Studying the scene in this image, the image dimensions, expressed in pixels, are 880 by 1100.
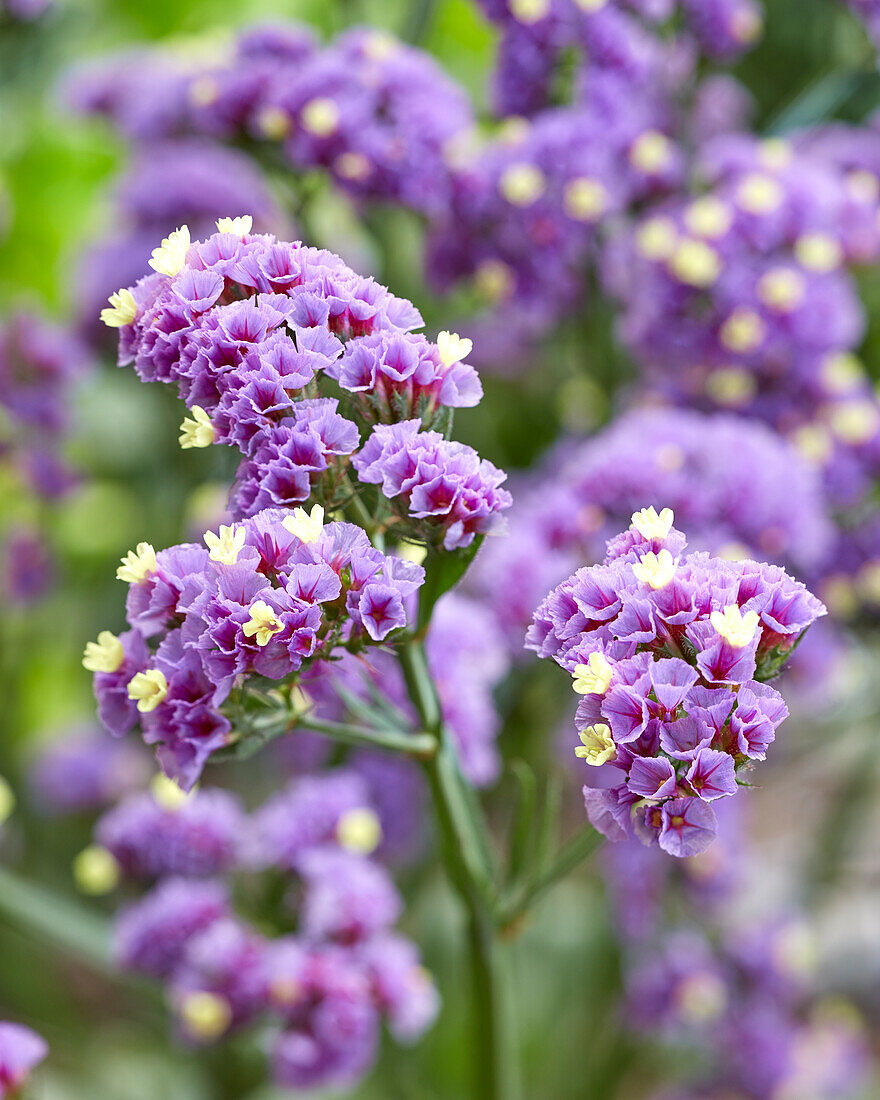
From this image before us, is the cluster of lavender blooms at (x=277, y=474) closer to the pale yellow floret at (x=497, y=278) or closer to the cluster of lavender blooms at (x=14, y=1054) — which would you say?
the cluster of lavender blooms at (x=14, y=1054)

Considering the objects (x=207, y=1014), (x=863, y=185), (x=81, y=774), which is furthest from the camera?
(x=81, y=774)

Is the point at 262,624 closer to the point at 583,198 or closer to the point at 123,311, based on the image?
the point at 123,311

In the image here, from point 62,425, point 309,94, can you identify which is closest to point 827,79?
point 309,94

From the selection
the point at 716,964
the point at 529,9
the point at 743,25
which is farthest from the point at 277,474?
the point at 716,964

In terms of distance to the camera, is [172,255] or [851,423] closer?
[172,255]

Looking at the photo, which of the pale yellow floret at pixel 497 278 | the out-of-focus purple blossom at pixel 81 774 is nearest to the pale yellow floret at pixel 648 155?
the pale yellow floret at pixel 497 278

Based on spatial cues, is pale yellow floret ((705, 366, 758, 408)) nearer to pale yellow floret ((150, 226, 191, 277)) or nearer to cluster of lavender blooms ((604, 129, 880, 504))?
cluster of lavender blooms ((604, 129, 880, 504))

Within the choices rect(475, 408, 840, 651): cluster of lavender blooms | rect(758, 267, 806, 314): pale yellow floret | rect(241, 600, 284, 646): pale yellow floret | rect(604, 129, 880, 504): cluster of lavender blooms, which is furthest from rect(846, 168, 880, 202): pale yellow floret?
rect(241, 600, 284, 646): pale yellow floret
